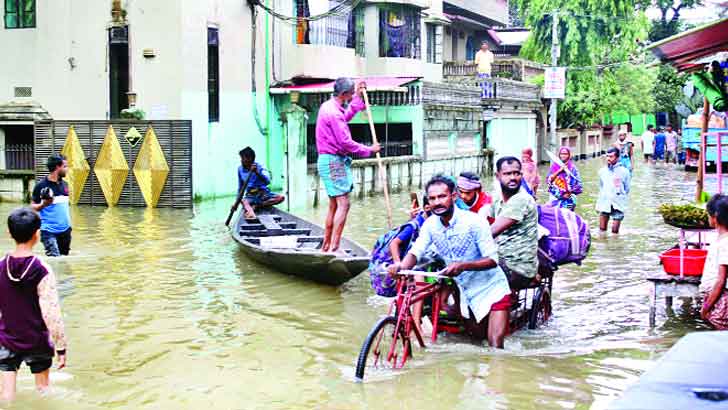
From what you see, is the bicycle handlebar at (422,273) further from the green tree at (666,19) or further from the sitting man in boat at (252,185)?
the green tree at (666,19)

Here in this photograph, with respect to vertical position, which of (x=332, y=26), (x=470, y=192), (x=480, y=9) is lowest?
(x=470, y=192)

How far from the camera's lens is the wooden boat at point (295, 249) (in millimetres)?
11016

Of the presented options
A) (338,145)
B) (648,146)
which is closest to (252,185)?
(338,145)

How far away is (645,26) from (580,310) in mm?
35608

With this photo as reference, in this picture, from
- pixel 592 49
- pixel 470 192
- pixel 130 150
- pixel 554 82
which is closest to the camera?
pixel 470 192

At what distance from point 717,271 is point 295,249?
5578 mm

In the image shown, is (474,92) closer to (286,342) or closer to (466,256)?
(286,342)

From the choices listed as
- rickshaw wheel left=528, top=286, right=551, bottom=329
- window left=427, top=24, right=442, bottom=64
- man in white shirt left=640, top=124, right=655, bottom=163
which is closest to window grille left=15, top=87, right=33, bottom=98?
window left=427, top=24, right=442, bottom=64

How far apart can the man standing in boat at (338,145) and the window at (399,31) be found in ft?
69.7

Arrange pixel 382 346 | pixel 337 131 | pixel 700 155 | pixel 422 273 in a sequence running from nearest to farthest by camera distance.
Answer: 1. pixel 422 273
2. pixel 382 346
3. pixel 337 131
4. pixel 700 155

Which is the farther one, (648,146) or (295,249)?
(648,146)

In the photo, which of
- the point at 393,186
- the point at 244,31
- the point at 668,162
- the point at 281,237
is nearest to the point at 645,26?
the point at 668,162

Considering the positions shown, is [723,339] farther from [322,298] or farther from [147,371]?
[322,298]

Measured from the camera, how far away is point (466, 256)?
7785 mm
